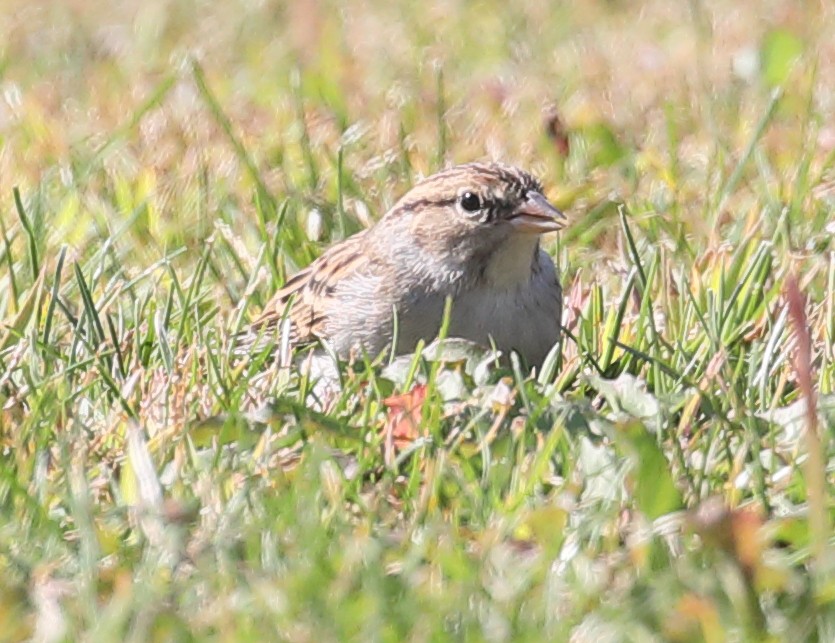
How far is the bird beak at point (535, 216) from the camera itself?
415 centimetres

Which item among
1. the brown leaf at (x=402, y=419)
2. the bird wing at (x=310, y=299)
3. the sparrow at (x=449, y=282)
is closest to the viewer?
the brown leaf at (x=402, y=419)

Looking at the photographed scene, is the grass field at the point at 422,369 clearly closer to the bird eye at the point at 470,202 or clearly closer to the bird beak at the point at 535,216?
the bird beak at the point at 535,216

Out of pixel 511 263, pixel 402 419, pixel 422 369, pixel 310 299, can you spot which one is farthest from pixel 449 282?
pixel 402 419

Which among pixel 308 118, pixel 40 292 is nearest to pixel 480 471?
pixel 40 292

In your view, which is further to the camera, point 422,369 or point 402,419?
point 422,369

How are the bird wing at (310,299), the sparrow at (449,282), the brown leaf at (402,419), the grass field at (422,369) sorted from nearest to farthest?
the grass field at (422,369), the brown leaf at (402,419), the sparrow at (449,282), the bird wing at (310,299)

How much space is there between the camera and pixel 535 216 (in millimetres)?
4215

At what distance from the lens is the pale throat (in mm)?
4195

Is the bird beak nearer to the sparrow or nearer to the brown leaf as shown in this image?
the sparrow

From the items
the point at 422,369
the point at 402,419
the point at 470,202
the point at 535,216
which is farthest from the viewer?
the point at 470,202

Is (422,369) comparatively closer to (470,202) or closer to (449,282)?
(449,282)

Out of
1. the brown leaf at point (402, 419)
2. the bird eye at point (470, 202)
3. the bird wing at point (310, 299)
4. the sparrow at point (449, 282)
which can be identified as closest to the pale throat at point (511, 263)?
the sparrow at point (449, 282)

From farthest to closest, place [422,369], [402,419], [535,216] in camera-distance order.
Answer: [535,216], [422,369], [402,419]

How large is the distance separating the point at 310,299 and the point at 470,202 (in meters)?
0.44
